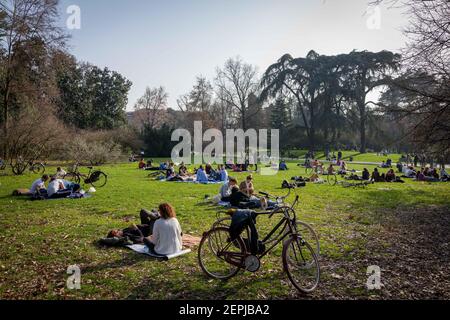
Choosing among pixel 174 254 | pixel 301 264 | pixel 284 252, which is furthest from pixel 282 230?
pixel 174 254

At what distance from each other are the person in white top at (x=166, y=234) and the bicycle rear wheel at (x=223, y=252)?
0.90 metres

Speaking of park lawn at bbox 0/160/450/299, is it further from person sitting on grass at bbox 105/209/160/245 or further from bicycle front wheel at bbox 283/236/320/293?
person sitting on grass at bbox 105/209/160/245

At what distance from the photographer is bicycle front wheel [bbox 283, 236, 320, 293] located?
5070 millimetres

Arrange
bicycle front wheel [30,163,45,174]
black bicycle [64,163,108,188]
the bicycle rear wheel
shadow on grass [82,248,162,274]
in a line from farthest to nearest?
bicycle front wheel [30,163,45,174] < black bicycle [64,163,108,188] < shadow on grass [82,248,162,274] < the bicycle rear wheel

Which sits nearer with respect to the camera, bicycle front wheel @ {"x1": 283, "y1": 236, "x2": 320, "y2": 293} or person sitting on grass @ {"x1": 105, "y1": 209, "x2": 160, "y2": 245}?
bicycle front wheel @ {"x1": 283, "y1": 236, "x2": 320, "y2": 293}

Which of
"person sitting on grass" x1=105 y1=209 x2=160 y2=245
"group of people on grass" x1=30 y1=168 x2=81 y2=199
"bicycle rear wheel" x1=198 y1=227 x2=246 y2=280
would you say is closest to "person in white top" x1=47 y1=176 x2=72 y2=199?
"group of people on grass" x1=30 y1=168 x2=81 y2=199

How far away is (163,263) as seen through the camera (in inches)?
252

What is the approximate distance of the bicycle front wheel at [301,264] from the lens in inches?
200

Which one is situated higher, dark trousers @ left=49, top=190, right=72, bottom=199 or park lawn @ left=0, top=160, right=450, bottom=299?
dark trousers @ left=49, top=190, right=72, bottom=199

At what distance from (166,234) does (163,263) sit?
0.60 m

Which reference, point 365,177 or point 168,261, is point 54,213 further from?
point 365,177

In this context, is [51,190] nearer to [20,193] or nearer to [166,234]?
[20,193]

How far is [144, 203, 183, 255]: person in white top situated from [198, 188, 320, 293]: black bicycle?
107 centimetres
